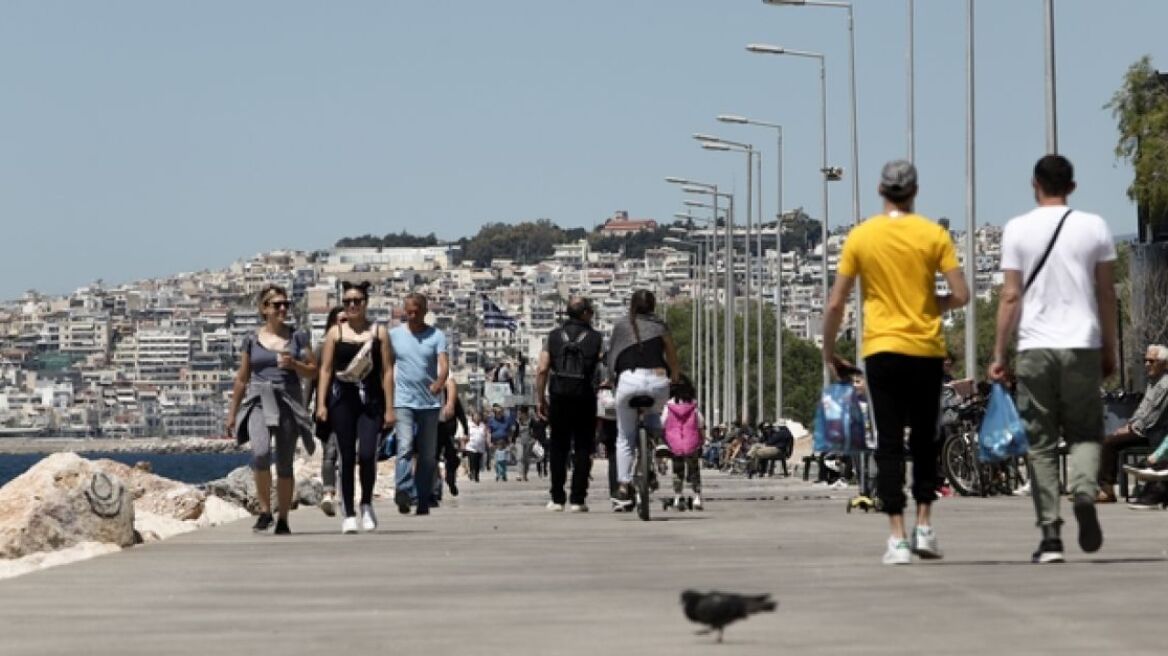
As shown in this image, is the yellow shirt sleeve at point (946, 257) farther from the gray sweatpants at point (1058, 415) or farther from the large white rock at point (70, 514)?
the large white rock at point (70, 514)

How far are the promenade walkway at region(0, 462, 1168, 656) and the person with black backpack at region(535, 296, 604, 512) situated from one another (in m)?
4.74

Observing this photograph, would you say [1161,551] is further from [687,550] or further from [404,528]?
[404,528]

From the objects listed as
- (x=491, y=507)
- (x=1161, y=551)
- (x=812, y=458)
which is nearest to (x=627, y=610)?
(x=1161, y=551)

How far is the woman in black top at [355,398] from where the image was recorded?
2195cm

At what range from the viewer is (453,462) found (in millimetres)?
36844

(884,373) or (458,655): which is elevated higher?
(884,373)

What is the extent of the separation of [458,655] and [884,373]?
5.00 m

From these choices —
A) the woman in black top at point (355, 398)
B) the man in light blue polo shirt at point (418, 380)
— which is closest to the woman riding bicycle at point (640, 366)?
the man in light blue polo shirt at point (418, 380)

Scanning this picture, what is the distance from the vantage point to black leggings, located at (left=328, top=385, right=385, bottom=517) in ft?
72.0

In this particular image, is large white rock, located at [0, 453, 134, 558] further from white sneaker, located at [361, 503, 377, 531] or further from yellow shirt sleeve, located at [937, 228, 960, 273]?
yellow shirt sleeve, located at [937, 228, 960, 273]

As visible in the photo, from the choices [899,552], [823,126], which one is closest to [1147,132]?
[823,126]

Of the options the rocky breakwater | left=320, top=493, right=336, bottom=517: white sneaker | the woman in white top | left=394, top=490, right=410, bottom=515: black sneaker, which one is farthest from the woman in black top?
the woman in white top

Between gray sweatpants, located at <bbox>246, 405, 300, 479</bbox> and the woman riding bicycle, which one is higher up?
the woman riding bicycle

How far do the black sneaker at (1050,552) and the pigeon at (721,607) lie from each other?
4469 millimetres
